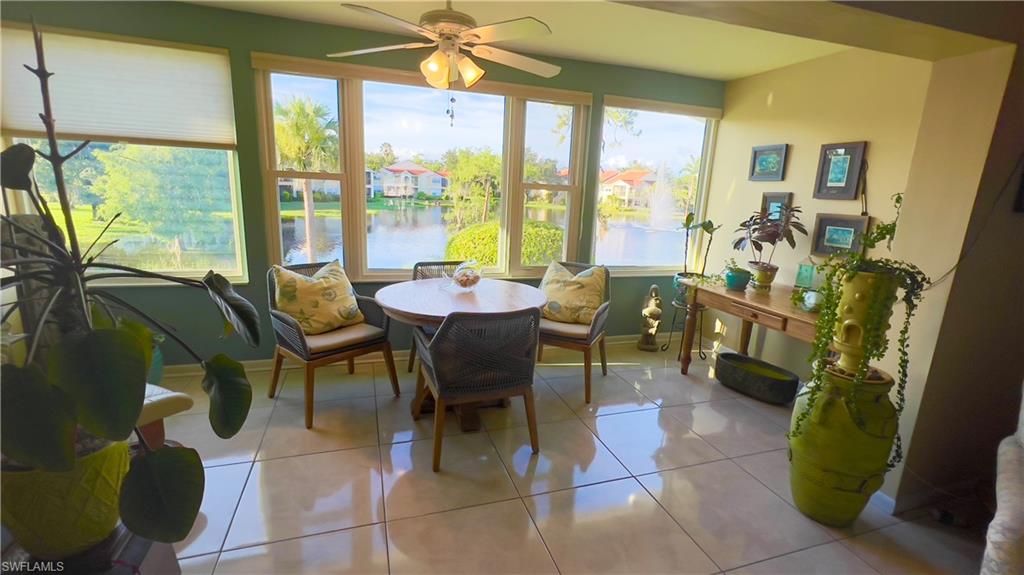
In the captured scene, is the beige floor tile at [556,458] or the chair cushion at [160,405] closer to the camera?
the chair cushion at [160,405]

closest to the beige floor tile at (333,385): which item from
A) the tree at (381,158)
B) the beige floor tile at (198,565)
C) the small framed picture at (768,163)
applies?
the beige floor tile at (198,565)

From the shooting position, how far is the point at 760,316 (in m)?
2.77

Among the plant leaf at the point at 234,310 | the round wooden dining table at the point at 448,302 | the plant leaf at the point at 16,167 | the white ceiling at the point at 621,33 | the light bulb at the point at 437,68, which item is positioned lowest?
the round wooden dining table at the point at 448,302

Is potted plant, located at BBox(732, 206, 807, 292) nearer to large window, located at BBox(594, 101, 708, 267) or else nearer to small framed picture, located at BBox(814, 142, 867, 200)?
small framed picture, located at BBox(814, 142, 867, 200)

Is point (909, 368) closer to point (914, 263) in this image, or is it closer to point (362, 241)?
point (914, 263)

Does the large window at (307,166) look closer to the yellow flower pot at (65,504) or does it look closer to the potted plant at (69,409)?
the potted plant at (69,409)

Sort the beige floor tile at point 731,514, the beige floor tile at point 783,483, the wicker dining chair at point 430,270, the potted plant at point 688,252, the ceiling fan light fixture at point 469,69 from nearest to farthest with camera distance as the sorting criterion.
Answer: the beige floor tile at point 731,514, the beige floor tile at point 783,483, the ceiling fan light fixture at point 469,69, the wicker dining chair at point 430,270, the potted plant at point 688,252

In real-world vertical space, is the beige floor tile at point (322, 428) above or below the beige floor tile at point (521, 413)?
below

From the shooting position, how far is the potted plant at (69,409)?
2.68 ft

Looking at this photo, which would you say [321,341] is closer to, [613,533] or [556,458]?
[556,458]

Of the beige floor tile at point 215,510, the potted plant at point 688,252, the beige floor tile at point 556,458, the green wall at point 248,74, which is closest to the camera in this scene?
the beige floor tile at point 215,510

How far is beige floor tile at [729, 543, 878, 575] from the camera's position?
165 centimetres

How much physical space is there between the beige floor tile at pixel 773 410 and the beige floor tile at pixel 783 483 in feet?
1.21

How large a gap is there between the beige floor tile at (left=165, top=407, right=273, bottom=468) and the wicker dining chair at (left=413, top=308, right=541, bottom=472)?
1.02m
